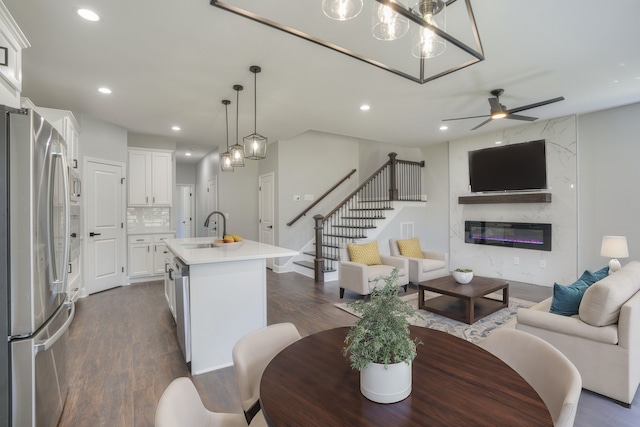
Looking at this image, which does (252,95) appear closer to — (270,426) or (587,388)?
(270,426)

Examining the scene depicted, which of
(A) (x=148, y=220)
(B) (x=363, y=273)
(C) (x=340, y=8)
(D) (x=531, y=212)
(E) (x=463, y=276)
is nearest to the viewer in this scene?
(C) (x=340, y=8)

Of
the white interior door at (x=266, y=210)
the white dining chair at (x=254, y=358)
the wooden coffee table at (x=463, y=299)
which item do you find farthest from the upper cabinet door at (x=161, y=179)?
the white dining chair at (x=254, y=358)

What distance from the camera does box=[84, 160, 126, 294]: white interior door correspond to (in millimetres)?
4625

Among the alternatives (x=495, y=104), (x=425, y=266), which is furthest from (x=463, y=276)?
(x=495, y=104)

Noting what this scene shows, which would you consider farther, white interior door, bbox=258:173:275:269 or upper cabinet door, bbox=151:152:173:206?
white interior door, bbox=258:173:275:269

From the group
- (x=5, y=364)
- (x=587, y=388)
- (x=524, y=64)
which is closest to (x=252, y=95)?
(x=524, y=64)

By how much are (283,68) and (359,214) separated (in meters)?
4.02

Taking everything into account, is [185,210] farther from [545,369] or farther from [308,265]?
[545,369]

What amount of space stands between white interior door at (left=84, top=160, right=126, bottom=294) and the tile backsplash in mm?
542

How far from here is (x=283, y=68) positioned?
308cm

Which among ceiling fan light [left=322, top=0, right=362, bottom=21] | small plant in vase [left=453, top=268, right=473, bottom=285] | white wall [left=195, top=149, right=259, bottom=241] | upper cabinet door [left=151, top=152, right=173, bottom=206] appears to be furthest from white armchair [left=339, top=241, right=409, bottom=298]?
upper cabinet door [left=151, top=152, right=173, bottom=206]

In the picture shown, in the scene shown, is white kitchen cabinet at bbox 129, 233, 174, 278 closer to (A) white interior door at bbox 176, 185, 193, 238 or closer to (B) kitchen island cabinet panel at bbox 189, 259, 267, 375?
(B) kitchen island cabinet panel at bbox 189, 259, 267, 375

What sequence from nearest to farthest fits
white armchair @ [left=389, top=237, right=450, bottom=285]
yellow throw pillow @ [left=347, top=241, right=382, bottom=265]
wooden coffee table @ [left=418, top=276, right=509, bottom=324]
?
wooden coffee table @ [left=418, top=276, right=509, bottom=324]
yellow throw pillow @ [left=347, top=241, right=382, bottom=265]
white armchair @ [left=389, top=237, right=450, bottom=285]

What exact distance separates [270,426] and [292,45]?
9.09ft
